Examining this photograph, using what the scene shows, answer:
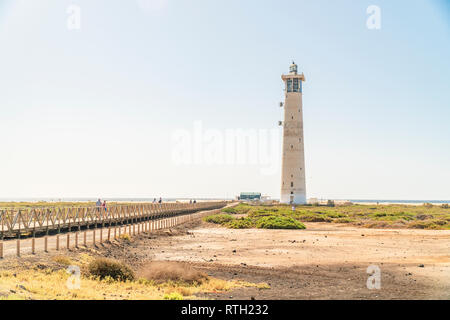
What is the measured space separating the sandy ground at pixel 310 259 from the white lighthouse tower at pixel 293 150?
3958 cm

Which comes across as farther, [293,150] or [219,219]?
[293,150]

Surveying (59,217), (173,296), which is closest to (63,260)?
(59,217)

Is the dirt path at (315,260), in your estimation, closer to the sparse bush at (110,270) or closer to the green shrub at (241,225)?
the sparse bush at (110,270)

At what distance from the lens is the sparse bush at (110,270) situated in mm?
15706

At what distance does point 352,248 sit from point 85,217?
14832mm

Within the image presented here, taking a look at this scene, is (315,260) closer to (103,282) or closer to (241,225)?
(103,282)

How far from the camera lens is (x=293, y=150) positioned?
74688mm

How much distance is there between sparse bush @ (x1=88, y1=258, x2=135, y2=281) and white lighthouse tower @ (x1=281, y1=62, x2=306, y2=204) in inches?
2353

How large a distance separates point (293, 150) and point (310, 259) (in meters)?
53.5

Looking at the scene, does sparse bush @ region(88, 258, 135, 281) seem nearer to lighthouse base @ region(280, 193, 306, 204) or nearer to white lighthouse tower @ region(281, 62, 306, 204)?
white lighthouse tower @ region(281, 62, 306, 204)

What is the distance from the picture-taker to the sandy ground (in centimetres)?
1456

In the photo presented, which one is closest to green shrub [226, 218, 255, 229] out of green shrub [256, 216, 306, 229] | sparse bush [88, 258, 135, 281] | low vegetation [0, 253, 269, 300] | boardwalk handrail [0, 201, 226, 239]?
green shrub [256, 216, 306, 229]

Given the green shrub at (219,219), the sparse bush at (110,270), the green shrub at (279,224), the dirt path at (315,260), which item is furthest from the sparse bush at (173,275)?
the green shrub at (219,219)
